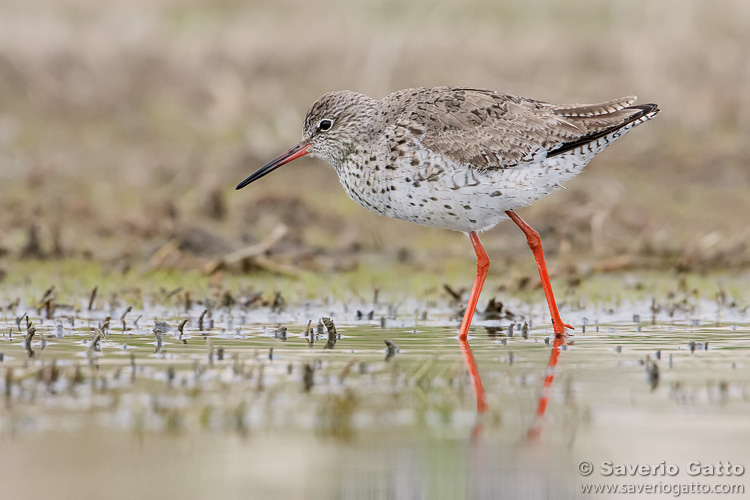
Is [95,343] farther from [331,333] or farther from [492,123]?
[492,123]

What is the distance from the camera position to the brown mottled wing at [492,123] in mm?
8326

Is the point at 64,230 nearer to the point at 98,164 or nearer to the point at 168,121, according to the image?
Answer: the point at 98,164

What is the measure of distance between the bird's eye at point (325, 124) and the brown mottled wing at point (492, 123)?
22.5 inches

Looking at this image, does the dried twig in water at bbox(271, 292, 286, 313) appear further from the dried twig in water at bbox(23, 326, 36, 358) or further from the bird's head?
the dried twig in water at bbox(23, 326, 36, 358)

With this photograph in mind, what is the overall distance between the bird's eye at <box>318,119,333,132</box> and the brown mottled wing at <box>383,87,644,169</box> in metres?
0.57

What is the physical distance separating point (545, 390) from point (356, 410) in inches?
44.0

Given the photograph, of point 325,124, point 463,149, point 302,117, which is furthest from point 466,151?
point 302,117

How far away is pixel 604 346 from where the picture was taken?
7.44 metres

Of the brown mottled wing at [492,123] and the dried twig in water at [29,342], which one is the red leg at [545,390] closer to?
the brown mottled wing at [492,123]

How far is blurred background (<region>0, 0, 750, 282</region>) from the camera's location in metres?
12.5

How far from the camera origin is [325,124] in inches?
363

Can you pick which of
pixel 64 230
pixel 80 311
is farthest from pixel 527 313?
pixel 64 230

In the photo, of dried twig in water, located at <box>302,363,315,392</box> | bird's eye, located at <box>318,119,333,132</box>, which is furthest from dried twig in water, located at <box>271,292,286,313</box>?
dried twig in water, located at <box>302,363,315,392</box>

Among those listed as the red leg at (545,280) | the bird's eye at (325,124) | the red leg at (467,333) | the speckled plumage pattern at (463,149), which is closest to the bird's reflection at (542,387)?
the red leg at (467,333)
